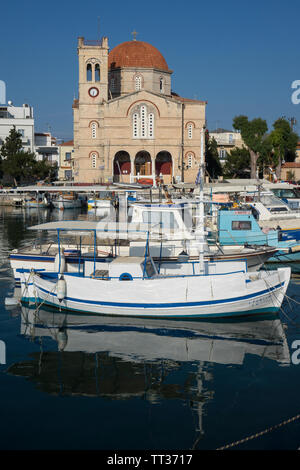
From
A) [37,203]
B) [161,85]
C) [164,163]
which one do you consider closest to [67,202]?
[37,203]

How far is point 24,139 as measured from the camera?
77875 mm

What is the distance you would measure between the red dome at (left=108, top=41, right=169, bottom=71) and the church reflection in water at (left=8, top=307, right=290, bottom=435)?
51.3m

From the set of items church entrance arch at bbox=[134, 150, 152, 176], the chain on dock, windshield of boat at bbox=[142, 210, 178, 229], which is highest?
church entrance arch at bbox=[134, 150, 152, 176]

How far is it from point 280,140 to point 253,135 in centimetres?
368

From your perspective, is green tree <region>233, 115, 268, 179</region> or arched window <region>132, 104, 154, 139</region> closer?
arched window <region>132, 104, 154, 139</region>

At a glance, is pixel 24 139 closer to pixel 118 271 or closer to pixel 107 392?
pixel 118 271

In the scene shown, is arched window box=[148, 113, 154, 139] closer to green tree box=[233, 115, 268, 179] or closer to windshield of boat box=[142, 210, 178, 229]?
green tree box=[233, 115, 268, 179]

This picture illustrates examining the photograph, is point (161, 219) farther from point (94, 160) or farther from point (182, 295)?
point (94, 160)

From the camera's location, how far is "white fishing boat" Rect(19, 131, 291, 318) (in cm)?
1374

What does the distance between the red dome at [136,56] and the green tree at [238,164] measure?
14.2 m

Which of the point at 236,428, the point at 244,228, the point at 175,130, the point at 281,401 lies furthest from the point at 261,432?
the point at 175,130

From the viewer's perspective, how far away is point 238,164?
64.9m

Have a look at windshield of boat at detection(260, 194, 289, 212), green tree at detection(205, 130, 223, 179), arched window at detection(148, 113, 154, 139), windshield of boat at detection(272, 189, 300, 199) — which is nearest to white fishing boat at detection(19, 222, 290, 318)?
windshield of boat at detection(260, 194, 289, 212)

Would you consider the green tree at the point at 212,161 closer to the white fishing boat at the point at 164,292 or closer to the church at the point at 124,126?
the church at the point at 124,126
